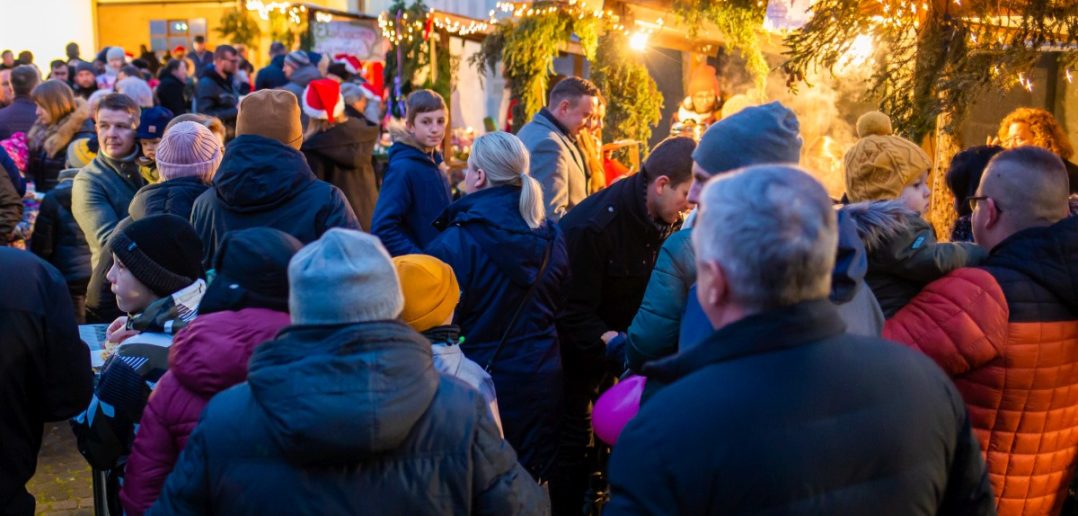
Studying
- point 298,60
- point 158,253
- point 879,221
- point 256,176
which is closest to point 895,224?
point 879,221

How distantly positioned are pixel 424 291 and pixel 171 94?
35.3ft

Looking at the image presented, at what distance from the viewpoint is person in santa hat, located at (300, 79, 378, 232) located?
7.18m

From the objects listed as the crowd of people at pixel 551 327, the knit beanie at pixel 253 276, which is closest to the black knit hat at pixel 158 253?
the crowd of people at pixel 551 327

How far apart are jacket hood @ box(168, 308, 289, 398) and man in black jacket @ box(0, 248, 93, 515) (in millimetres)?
824

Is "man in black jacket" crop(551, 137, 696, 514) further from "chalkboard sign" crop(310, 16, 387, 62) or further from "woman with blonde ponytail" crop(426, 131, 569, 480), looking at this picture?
"chalkboard sign" crop(310, 16, 387, 62)

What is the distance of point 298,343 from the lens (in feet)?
7.15

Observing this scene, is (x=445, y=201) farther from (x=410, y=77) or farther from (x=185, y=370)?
(x=410, y=77)

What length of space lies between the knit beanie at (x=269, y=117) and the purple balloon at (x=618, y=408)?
2.17 m

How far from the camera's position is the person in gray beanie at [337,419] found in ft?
6.95

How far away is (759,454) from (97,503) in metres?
3.25

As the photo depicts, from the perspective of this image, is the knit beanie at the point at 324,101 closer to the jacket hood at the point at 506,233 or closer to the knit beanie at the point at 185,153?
the knit beanie at the point at 185,153

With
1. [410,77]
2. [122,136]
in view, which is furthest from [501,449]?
[410,77]

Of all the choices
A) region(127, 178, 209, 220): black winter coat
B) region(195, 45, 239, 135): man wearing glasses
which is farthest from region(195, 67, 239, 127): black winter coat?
region(127, 178, 209, 220): black winter coat

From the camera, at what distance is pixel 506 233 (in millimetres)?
4188
